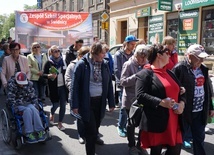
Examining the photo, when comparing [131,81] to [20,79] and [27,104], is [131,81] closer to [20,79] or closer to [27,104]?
[27,104]

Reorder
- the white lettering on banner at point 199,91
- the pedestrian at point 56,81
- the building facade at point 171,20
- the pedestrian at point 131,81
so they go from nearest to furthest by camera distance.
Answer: the white lettering on banner at point 199,91
the pedestrian at point 131,81
the pedestrian at point 56,81
the building facade at point 171,20

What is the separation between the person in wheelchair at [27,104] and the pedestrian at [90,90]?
1.02 m

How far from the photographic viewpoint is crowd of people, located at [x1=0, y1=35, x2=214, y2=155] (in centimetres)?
295

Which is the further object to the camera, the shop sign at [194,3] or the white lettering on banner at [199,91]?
the shop sign at [194,3]

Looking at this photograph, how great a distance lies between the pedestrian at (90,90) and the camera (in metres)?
3.67

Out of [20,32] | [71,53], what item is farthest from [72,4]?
[71,53]

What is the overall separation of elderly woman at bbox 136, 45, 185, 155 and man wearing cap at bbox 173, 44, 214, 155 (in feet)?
2.26

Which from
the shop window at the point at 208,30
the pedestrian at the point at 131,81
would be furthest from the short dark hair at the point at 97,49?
the shop window at the point at 208,30

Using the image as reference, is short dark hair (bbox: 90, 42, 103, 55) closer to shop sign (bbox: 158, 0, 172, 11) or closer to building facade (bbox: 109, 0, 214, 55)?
building facade (bbox: 109, 0, 214, 55)

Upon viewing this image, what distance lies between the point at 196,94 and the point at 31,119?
2526 millimetres

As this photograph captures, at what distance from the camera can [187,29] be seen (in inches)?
585

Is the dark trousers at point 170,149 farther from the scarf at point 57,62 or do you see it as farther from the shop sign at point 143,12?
the shop sign at point 143,12

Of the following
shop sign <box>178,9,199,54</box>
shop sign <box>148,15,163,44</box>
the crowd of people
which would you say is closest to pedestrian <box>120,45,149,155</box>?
the crowd of people

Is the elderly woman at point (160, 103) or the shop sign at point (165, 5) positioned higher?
the shop sign at point (165, 5)
